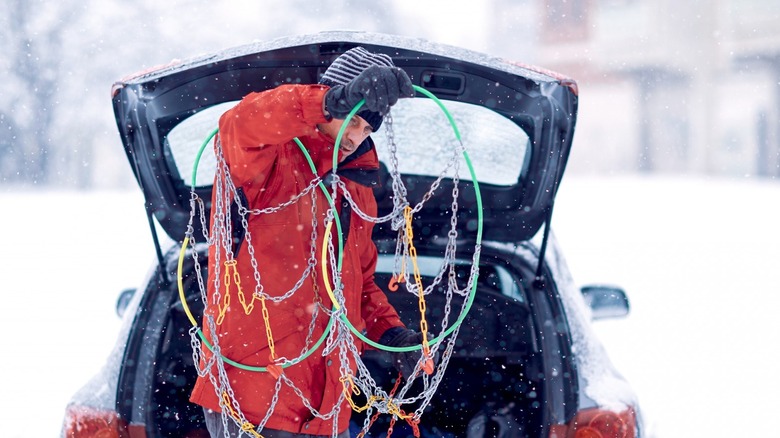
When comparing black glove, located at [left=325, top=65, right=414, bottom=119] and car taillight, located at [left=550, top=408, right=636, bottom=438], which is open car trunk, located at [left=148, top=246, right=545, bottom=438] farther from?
black glove, located at [left=325, top=65, right=414, bottom=119]

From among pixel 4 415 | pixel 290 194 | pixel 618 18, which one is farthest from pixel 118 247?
pixel 618 18

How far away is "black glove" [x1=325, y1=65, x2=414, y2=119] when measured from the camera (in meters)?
1.60

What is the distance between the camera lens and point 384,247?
3002mm

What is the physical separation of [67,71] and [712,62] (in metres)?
20.8

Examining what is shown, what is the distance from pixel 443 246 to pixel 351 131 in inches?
41.4

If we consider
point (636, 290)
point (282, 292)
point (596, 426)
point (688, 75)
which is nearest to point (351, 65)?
point (282, 292)

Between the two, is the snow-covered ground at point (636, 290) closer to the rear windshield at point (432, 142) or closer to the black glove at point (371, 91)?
the rear windshield at point (432, 142)

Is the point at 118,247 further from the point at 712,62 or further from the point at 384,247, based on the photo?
the point at 712,62

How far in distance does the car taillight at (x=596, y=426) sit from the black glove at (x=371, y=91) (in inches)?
48.3

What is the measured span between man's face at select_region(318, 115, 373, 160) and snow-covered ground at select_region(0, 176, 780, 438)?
3137 millimetres

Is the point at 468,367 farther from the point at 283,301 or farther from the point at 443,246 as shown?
the point at 283,301

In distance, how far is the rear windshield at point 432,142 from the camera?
2.49m

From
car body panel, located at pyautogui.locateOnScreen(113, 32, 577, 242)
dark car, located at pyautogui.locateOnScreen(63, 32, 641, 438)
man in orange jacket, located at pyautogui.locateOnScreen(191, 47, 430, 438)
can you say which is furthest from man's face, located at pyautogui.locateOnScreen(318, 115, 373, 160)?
car body panel, located at pyautogui.locateOnScreen(113, 32, 577, 242)

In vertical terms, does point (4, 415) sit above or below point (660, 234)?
above
